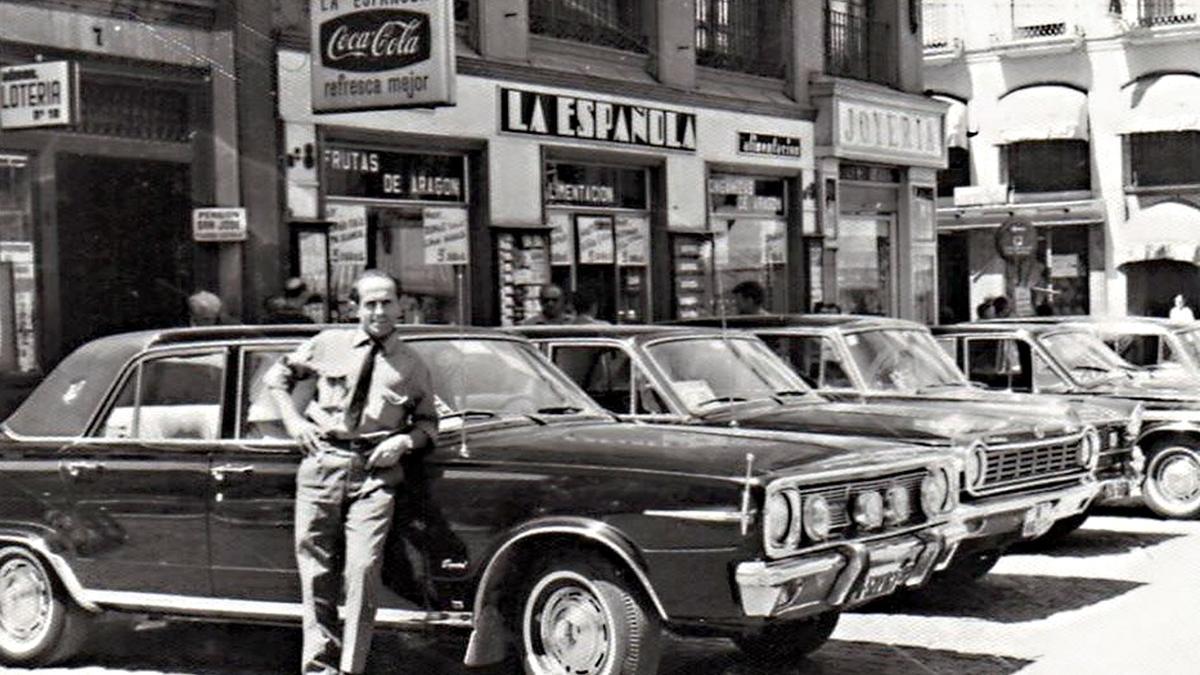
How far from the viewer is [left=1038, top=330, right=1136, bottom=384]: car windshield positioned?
1393cm

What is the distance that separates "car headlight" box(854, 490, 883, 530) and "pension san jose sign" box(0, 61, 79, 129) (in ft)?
25.3

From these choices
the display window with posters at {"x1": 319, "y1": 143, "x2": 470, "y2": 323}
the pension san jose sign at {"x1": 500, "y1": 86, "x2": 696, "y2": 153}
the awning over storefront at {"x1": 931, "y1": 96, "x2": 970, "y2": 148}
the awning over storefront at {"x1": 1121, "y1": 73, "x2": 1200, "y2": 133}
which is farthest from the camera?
the awning over storefront at {"x1": 931, "y1": 96, "x2": 970, "y2": 148}

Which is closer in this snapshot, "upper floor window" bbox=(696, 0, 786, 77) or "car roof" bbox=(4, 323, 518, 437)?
"car roof" bbox=(4, 323, 518, 437)

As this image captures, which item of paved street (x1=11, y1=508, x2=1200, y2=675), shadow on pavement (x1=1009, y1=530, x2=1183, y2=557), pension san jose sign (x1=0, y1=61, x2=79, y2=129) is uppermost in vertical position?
pension san jose sign (x1=0, y1=61, x2=79, y2=129)

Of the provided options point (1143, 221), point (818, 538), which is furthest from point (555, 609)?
point (1143, 221)

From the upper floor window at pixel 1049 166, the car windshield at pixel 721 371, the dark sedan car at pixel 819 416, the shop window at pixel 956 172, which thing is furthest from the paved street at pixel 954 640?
the shop window at pixel 956 172

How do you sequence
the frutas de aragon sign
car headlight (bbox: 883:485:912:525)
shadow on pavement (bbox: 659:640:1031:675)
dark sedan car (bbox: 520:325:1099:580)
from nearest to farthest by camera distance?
car headlight (bbox: 883:485:912:525) < shadow on pavement (bbox: 659:640:1031:675) < dark sedan car (bbox: 520:325:1099:580) < the frutas de aragon sign

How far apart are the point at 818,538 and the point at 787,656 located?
1.40 metres

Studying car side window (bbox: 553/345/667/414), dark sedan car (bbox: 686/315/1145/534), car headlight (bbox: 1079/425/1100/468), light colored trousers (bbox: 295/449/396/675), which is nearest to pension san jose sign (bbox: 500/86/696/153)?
dark sedan car (bbox: 686/315/1145/534)

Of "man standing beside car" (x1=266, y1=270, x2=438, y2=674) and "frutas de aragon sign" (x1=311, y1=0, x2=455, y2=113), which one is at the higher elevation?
"frutas de aragon sign" (x1=311, y1=0, x2=455, y2=113)

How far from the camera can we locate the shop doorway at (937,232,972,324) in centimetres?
4181

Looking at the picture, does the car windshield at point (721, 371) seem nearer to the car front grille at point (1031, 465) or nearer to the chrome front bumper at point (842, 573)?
the car front grille at point (1031, 465)

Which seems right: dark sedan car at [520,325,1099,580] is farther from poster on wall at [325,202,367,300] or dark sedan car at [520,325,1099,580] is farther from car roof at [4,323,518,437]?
poster on wall at [325,202,367,300]

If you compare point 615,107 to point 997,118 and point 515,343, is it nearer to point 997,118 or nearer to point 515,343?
point 515,343
